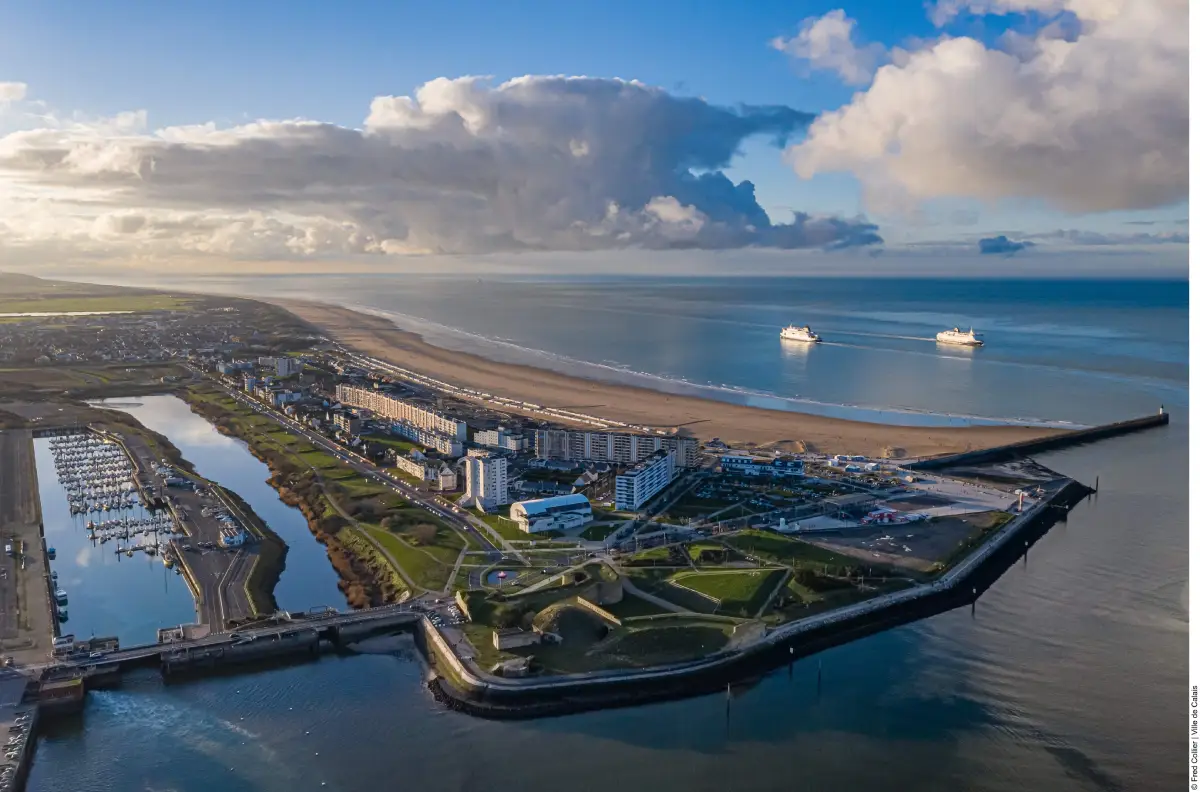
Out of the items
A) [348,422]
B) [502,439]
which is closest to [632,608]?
[502,439]

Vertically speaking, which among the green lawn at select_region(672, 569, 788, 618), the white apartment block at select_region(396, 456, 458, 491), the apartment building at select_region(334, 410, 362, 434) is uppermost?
the apartment building at select_region(334, 410, 362, 434)

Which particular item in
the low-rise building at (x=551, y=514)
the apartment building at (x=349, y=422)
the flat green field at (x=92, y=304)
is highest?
the flat green field at (x=92, y=304)

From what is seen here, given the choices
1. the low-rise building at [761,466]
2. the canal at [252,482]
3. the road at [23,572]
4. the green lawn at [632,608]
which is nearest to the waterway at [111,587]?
the road at [23,572]

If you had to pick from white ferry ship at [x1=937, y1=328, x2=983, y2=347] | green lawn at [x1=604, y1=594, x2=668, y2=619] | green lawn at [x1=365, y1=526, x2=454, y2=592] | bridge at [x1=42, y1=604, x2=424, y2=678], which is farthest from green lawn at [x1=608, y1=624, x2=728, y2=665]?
white ferry ship at [x1=937, y1=328, x2=983, y2=347]

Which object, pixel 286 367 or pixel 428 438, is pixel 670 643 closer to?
pixel 428 438

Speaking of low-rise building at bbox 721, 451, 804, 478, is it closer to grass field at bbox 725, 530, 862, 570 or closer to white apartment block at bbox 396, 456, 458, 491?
grass field at bbox 725, 530, 862, 570

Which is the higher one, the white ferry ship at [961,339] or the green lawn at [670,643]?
the white ferry ship at [961,339]

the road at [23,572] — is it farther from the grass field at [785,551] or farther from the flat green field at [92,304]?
the flat green field at [92,304]
